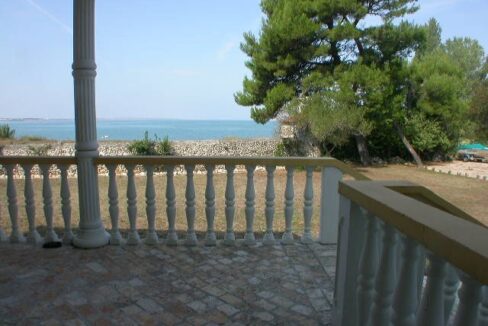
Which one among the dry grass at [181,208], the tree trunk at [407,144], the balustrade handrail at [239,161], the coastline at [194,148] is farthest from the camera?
the tree trunk at [407,144]

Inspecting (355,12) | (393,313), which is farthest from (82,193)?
(355,12)

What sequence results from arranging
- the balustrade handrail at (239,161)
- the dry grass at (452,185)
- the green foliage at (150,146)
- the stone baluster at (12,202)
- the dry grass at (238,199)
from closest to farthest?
1. the balustrade handrail at (239,161)
2. the stone baluster at (12,202)
3. the dry grass at (238,199)
4. the dry grass at (452,185)
5. the green foliage at (150,146)

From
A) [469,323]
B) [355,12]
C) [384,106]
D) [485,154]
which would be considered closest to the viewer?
[469,323]

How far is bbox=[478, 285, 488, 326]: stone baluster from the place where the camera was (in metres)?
0.74

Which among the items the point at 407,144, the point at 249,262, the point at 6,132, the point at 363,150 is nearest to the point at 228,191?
the point at 249,262

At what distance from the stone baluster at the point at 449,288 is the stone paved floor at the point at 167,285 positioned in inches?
45.9

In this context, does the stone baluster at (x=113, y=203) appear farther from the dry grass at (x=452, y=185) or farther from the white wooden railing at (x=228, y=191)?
the dry grass at (x=452, y=185)

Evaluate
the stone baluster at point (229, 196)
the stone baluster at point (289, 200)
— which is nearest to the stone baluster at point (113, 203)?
the stone baluster at point (229, 196)

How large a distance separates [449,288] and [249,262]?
1.99 metres

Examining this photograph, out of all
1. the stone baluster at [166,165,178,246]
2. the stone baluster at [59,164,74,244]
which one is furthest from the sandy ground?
the stone baluster at [59,164,74,244]

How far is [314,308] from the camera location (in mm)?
2123

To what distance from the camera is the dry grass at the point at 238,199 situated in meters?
5.31

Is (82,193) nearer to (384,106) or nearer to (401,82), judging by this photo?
(384,106)

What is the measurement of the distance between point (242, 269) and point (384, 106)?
12.1 metres
